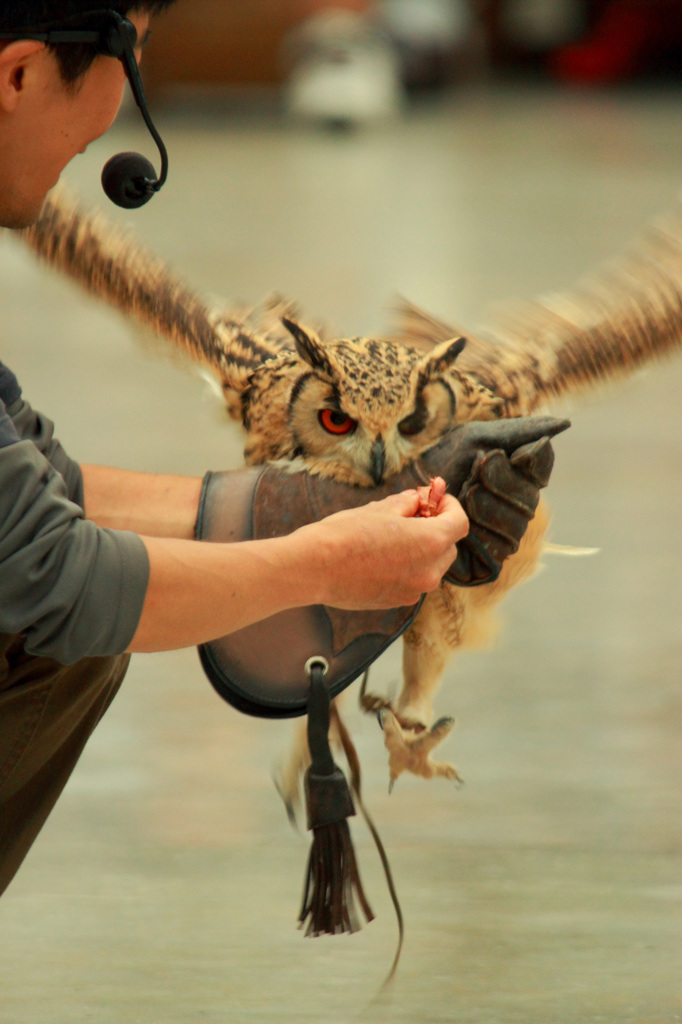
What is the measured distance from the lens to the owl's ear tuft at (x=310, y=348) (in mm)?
1341

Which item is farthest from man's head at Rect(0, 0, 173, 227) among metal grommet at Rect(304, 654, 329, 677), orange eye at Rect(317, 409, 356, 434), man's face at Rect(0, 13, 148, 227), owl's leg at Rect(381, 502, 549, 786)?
owl's leg at Rect(381, 502, 549, 786)

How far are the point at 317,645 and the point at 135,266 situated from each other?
683 mm

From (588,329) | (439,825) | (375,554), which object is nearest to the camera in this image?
(375,554)

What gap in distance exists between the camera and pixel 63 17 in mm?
1059

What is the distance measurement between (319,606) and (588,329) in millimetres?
613

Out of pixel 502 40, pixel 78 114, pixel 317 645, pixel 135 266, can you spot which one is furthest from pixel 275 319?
pixel 502 40

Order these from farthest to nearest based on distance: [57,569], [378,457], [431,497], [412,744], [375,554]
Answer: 1. [412,744]
2. [378,457]
3. [431,497]
4. [375,554]
5. [57,569]

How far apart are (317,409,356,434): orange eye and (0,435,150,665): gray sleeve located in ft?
1.24

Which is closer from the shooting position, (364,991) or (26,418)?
(26,418)

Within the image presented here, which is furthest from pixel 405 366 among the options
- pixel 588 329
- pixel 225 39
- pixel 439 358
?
pixel 225 39

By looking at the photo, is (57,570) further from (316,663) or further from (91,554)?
(316,663)

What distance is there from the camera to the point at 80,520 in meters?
1.07

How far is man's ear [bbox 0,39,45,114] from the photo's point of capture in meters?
1.04

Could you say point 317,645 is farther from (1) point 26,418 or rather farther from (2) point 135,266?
(2) point 135,266
